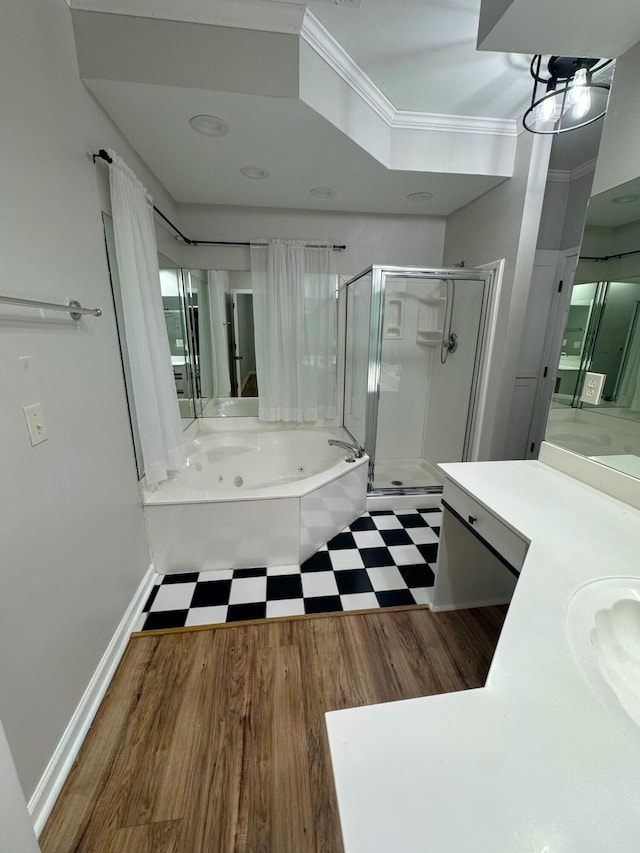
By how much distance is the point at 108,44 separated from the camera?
1.26m

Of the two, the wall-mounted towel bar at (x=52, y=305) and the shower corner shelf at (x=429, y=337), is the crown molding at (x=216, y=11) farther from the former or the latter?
the shower corner shelf at (x=429, y=337)

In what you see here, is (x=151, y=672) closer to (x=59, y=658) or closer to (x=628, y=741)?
(x=59, y=658)

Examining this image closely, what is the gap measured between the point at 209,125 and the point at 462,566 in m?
2.42

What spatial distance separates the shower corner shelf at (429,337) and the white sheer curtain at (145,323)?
2.21 metres

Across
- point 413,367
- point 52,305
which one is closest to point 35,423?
point 52,305

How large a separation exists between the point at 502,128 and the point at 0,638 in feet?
10.6

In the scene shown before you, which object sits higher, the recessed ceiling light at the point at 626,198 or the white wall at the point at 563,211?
the white wall at the point at 563,211

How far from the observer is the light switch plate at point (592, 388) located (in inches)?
54.1

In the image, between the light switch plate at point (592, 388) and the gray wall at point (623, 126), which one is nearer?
the gray wall at point (623, 126)

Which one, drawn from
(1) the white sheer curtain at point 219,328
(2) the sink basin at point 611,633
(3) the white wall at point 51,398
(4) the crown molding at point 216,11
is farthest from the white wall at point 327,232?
(2) the sink basin at point 611,633

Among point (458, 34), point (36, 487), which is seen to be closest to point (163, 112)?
point (458, 34)

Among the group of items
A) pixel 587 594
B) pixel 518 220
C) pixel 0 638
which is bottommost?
pixel 0 638

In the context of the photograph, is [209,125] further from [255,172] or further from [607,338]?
[607,338]

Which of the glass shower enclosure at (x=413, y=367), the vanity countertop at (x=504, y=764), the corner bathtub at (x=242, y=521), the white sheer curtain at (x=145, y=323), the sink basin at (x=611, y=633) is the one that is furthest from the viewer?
the glass shower enclosure at (x=413, y=367)
